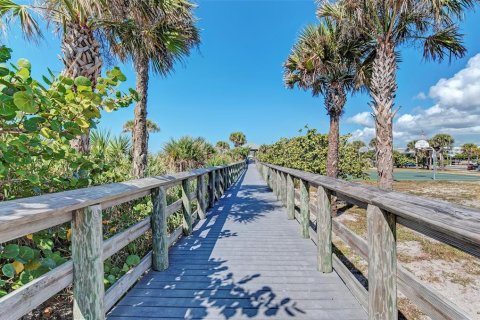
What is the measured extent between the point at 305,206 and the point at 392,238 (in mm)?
2609

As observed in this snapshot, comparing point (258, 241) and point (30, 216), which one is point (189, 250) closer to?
point (258, 241)

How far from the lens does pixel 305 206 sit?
4488 millimetres

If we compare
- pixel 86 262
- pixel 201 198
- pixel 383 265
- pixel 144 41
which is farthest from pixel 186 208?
pixel 144 41

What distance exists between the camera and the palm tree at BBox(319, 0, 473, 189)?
17.5 feet

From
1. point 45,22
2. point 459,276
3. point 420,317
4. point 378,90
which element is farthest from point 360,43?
point 45,22

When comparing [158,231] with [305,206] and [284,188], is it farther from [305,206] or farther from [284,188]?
[284,188]

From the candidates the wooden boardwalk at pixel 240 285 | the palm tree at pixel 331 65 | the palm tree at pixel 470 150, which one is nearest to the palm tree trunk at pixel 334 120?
the palm tree at pixel 331 65

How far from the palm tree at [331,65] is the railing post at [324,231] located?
485 centimetres

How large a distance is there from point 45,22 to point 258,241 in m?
4.94

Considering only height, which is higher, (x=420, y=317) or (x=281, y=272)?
(x=281, y=272)

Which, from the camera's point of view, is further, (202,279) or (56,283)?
(202,279)

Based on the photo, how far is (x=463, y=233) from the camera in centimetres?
113

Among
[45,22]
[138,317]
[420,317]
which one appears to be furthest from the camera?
[45,22]

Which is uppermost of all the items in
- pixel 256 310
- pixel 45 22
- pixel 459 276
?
pixel 45 22
